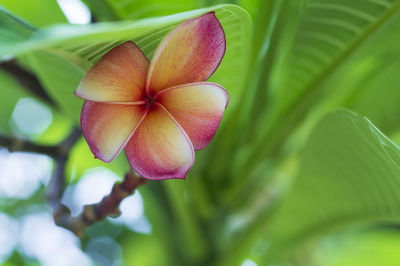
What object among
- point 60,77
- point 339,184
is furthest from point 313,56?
point 60,77

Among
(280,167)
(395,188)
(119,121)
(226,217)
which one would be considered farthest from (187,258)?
(119,121)

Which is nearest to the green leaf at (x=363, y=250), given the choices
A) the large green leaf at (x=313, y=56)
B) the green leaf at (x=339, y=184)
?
the green leaf at (x=339, y=184)

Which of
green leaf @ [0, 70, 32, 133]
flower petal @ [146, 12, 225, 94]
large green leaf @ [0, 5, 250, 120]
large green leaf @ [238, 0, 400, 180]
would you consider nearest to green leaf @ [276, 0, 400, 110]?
large green leaf @ [238, 0, 400, 180]

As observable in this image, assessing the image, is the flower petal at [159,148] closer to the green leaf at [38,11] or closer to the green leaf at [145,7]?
the green leaf at [145,7]

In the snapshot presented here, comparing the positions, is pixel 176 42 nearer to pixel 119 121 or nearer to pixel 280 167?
pixel 119 121

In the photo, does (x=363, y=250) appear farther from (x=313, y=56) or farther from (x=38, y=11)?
(x=38, y=11)

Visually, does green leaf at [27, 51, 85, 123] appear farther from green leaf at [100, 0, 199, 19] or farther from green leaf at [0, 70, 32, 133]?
green leaf at [0, 70, 32, 133]
